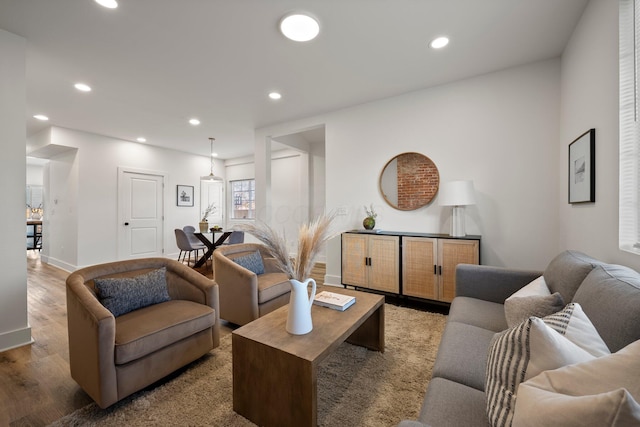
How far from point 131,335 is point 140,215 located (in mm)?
5162

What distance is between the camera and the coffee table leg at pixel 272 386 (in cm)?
124

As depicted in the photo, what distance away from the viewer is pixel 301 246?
1.47 metres

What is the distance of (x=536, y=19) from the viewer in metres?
2.14

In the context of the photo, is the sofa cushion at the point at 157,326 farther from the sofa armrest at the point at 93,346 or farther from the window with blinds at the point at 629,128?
the window with blinds at the point at 629,128

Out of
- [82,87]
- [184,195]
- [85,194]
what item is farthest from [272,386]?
[184,195]

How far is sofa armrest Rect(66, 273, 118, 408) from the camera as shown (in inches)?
56.6

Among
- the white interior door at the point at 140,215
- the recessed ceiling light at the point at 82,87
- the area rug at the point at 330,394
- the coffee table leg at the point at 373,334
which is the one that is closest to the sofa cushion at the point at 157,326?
the area rug at the point at 330,394

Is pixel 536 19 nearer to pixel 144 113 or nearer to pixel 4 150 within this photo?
pixel 4 150

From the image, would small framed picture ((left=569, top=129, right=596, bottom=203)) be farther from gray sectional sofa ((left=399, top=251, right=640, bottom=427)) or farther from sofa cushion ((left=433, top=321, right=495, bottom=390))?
sofa cushion ((left=433, top=321, right=495, bottom=390))

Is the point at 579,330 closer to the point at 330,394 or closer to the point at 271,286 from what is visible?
the point at 330,394

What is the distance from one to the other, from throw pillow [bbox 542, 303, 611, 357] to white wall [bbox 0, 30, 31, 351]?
11.9 ft

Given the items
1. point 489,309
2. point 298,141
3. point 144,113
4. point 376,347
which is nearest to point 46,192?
point 144,113

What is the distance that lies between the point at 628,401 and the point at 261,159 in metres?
4.83

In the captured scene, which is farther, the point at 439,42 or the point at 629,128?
the point at 439,42
